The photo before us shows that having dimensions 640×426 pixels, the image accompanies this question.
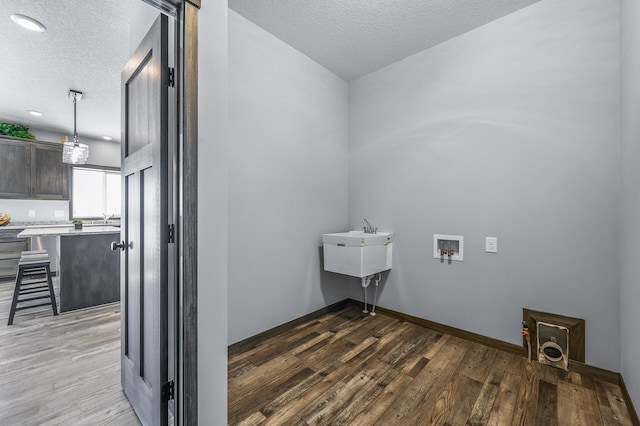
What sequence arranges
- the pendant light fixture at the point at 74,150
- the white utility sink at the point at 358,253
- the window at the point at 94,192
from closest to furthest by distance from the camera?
the white utility sink at the point at 358,253 < the pendant light fixture at the point at 74,150 < the window at the point at 94,192

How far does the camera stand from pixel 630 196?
1.53 meters

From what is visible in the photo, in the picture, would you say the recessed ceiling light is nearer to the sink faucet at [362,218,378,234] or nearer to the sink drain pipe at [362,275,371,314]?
the sink faucet at [362,218,378,234]

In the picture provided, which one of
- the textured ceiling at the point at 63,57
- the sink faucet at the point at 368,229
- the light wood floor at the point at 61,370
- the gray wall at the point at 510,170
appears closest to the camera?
the light wood floor at the point at 61,370

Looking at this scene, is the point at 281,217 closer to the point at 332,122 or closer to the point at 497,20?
the point at 332,122

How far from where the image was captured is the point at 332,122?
3.07m

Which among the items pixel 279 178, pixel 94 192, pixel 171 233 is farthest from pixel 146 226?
pixel 94 192

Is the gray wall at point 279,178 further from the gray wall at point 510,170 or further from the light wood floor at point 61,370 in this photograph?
the light wood floor at point 61,370

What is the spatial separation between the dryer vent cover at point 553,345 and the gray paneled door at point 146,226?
7.88 feet

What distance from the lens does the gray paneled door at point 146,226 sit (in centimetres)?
123

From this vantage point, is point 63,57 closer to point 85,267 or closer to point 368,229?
point 85,267

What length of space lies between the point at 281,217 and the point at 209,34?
1572mm

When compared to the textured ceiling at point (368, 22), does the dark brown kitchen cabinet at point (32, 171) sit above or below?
below

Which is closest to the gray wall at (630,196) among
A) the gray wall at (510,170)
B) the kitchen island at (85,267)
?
the gray wall at (510,170)

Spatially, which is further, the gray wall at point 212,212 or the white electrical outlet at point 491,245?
the white electrical outlet at point 491,245
